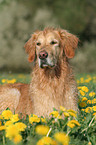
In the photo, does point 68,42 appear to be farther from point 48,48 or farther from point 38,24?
point 38,24

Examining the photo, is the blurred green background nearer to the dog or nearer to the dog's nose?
the dog

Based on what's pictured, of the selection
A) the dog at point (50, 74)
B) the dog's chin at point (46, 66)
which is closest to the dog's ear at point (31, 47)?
the dog at point (50, 74)

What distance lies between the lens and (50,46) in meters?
4.02

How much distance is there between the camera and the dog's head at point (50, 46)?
3804 millimetres

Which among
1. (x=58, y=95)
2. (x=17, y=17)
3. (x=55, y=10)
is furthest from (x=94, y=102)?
(x=55, y=10)

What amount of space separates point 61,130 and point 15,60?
17.7 metres

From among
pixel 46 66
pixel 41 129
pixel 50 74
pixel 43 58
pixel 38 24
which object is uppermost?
pixel 38 24

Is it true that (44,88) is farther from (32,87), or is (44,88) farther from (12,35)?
(12,35)

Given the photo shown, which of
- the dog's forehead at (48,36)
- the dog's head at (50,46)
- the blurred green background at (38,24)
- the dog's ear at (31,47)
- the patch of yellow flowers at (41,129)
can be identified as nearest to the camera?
the patch of yellow flowers at (41,129)

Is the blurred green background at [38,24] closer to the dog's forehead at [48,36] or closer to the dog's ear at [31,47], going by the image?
the dog's ear at [31,47]

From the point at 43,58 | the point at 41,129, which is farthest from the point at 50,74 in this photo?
the point at 41,129

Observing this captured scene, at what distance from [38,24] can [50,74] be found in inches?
677

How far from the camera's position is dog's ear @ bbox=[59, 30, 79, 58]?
421cm

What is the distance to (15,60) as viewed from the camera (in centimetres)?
1983
